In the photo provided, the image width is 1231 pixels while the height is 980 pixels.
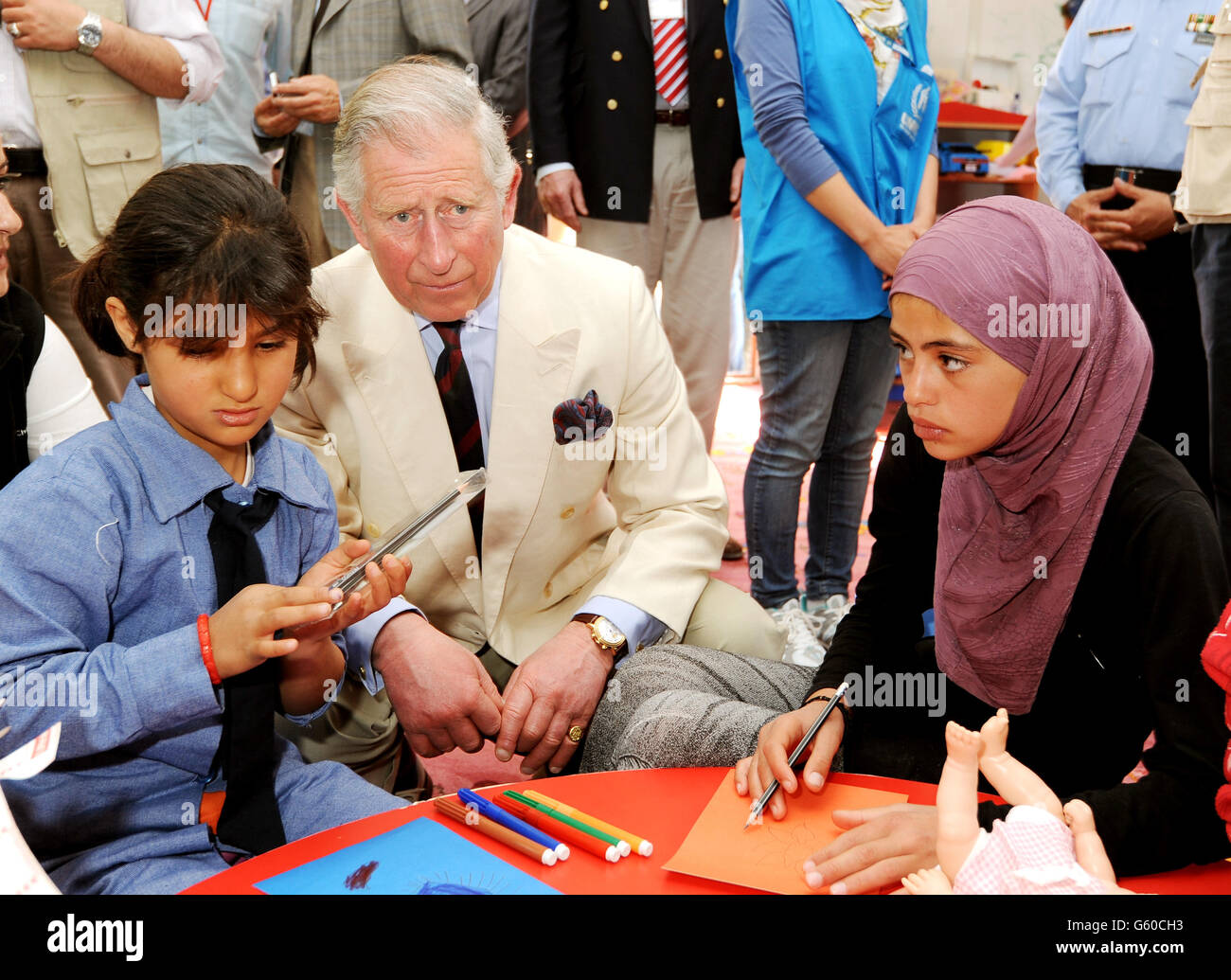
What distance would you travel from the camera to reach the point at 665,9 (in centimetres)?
333

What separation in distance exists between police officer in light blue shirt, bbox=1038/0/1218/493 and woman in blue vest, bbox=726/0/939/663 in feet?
1.66

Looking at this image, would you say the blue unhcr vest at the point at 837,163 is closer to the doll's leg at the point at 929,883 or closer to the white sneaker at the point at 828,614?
the white sneaker at the point at 828,614

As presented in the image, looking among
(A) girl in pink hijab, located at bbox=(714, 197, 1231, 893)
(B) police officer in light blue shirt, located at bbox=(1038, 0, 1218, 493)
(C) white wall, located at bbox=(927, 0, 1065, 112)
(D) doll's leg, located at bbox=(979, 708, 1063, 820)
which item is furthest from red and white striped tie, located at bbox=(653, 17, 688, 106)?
(C) white wall, located at bbox=(927, 0, 1065, 112)

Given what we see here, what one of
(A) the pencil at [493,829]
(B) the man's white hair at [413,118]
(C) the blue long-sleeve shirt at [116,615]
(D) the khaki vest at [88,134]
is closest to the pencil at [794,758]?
(A) the pencil at [493,829]

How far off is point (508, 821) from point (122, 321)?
83 centimetres

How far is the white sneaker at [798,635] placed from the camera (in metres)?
2.98

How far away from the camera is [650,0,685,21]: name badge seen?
10.9 ft

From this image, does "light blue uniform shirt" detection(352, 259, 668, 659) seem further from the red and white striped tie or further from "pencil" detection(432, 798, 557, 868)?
the red and white striped tie

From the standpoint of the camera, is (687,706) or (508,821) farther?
(687,706)

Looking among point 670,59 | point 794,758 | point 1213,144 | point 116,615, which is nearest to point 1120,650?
point 794,758

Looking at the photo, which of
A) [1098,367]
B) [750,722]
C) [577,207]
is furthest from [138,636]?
[577,207]

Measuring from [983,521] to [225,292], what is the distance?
1.04 metres

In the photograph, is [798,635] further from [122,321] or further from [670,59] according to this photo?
[122,321]

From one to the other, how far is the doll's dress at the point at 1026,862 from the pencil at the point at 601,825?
12.3 inches
